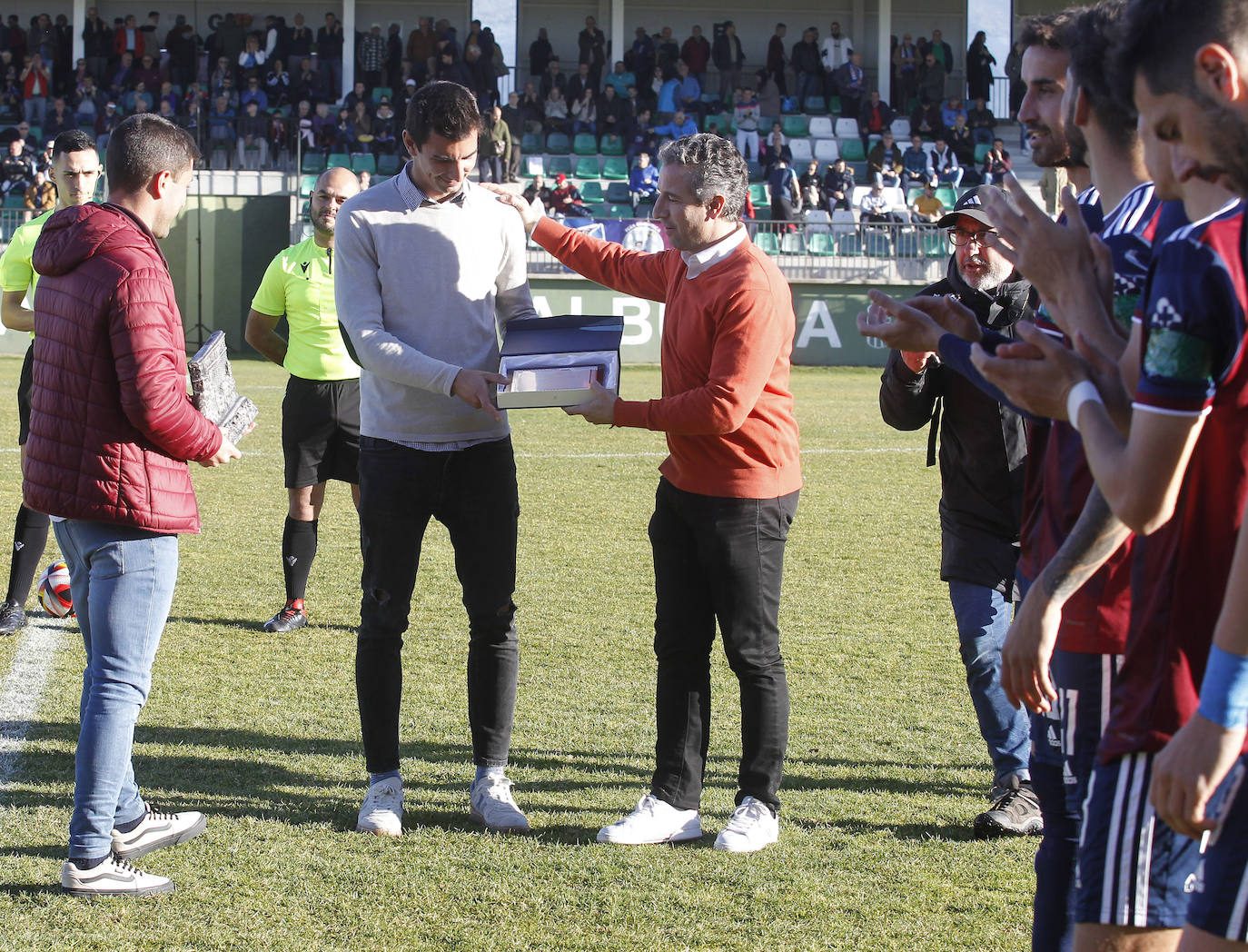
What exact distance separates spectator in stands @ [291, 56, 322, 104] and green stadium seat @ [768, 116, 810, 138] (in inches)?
423

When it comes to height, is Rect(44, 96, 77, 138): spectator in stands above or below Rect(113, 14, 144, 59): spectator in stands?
below

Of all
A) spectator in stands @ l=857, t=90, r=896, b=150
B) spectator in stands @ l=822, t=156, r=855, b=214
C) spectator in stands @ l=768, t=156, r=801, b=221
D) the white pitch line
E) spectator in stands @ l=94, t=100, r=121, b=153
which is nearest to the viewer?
the white pitch line

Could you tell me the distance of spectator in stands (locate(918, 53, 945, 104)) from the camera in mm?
31875

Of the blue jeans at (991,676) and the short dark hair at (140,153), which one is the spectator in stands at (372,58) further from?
the blue jeans at (991,676)

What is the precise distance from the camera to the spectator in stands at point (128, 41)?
29797 millimetres

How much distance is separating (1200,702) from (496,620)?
9.07 ft

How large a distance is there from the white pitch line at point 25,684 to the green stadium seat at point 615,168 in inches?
943

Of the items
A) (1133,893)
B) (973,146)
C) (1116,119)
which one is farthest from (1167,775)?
(973,146)

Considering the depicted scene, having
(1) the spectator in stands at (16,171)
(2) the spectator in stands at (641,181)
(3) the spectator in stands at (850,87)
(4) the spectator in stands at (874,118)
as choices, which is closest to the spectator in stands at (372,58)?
(2) the spectator in stands at (641,181)

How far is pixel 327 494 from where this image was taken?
1018 centimetres

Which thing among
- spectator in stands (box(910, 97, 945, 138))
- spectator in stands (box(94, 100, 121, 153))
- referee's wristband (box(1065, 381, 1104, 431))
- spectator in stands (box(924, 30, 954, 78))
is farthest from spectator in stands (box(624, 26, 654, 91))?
Result: referee's wristband (box(1065, 381, 1104, 431))

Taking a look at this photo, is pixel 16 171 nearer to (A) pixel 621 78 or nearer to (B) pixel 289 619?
(A) pixel 621 78

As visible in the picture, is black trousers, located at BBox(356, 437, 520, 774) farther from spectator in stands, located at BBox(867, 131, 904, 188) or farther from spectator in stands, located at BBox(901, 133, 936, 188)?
spectator in stands, located at BBox(901, 133, 936, 188)

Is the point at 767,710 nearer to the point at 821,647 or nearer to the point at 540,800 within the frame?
the point at 540,800
